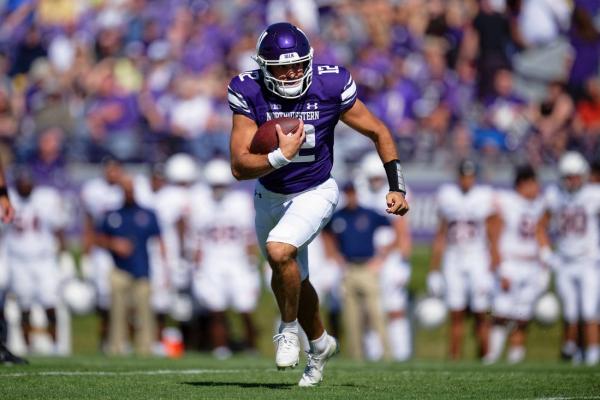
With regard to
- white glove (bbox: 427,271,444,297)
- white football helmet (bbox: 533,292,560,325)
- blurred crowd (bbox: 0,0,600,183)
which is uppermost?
blurred crowd (bbox: 0,0,600,183)

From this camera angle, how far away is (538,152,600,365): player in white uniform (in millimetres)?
13188

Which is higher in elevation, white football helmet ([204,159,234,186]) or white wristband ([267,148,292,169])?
white football helmet ([204,159,234,186])

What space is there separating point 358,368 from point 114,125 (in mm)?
8954

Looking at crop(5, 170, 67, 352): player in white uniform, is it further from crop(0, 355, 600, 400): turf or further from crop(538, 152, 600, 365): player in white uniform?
crop(538, 152, 600, 365): player in white uniform

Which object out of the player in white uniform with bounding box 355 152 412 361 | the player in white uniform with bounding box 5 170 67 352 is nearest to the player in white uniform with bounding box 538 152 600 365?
the player in white uniform with bounding box 355 152 412 361

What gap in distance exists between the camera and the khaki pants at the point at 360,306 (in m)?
13.3

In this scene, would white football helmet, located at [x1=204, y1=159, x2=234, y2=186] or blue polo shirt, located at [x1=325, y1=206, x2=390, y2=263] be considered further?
white football helmet, located at [x1=204, y1=159, x2=234, y2=186]

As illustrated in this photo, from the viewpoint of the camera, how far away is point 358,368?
9.86 meters

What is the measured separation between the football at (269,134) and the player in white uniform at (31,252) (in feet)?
25.4

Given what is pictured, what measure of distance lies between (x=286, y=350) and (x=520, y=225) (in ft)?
23.6

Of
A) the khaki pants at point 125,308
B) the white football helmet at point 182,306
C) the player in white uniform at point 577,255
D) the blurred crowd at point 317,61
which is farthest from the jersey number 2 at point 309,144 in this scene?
the blurred crowd at point 317,61

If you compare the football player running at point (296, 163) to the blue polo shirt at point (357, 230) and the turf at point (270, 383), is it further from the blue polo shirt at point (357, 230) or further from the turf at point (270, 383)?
the blue polo shirt at point (357, 230)

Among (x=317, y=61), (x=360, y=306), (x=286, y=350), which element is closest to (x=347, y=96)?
(x=286, y=350)

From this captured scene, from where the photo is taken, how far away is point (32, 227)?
1456 cm
